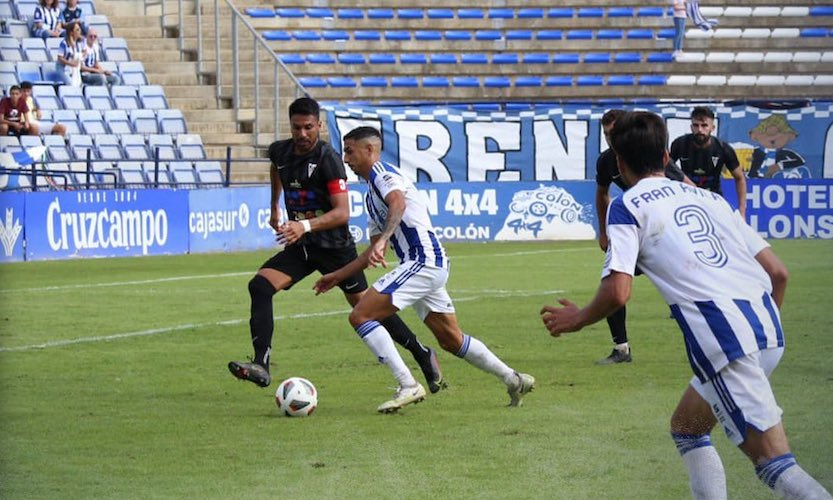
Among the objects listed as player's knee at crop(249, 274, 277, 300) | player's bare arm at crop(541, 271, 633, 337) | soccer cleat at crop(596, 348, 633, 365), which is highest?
player's bare arm at crop(541, 271, 633, 337)

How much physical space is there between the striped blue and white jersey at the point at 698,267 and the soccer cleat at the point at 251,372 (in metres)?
4.76

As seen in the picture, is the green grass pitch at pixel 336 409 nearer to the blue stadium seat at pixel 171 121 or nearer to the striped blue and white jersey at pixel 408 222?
the striped blue and white jersey at pixel 408 222

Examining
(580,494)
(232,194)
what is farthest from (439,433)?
(232,194)

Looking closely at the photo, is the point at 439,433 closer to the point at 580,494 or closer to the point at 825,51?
the point at 580,494

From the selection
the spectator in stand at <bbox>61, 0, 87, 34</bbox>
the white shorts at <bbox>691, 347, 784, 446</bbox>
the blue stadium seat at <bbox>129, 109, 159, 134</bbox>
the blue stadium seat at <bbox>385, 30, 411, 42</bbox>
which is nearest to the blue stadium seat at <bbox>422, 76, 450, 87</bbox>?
the blue stadium seat at <bbox>385, 30, 411, 42</bbox>

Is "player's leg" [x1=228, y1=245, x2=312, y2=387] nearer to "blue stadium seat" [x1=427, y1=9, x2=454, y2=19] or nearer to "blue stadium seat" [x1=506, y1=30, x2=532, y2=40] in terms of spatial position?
"blue stadium seat" [x1=506, y1=30, x2=532, y2=40]

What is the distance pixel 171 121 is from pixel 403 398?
821 inches

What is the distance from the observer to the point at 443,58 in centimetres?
3466

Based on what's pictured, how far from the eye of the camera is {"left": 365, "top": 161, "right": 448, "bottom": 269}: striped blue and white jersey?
9453 millimetres

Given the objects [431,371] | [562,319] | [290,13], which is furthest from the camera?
[290,13]

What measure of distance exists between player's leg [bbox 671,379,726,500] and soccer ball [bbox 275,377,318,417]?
13.4 feet

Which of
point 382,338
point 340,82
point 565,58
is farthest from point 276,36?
point 382,338

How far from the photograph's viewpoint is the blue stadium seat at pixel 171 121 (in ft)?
95.6

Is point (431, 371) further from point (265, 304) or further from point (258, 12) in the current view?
point (258, 12)
